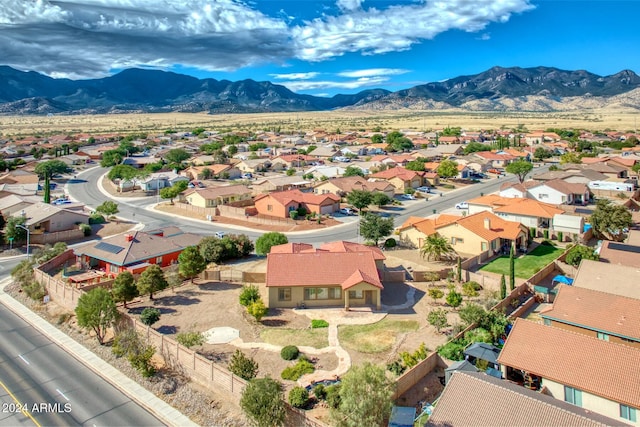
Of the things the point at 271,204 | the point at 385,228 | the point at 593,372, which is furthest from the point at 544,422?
the point at 271,204

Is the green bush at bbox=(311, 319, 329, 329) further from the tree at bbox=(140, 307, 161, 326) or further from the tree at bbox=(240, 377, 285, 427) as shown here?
the tree at bbox=(240, 377, 285, 427)

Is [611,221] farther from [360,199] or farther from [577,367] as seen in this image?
[577,367]

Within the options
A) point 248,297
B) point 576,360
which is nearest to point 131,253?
point 248,297

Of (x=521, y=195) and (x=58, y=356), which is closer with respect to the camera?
(x=58, y=356)

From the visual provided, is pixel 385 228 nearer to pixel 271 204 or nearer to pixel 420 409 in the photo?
pixel 271 204

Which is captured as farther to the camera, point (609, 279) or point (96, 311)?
point (609, 279)
